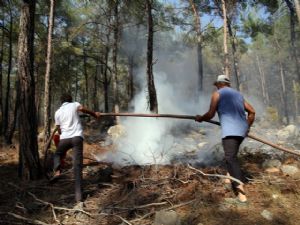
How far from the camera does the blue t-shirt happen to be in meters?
5.13

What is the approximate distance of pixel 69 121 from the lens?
5793 mm

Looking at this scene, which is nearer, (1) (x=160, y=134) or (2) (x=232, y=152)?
(2) (x=232, y=152)

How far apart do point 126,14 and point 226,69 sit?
8.73m

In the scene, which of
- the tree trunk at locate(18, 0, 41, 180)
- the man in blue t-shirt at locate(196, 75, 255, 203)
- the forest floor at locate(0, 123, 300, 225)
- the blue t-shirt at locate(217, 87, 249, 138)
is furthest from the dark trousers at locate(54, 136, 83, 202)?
the blue t-shirt at locate(217, 87, 249, 138)

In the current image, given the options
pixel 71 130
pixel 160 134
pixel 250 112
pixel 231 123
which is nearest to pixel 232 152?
pixel 231 123

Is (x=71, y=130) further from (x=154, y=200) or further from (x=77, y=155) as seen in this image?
(x=154, y=200)

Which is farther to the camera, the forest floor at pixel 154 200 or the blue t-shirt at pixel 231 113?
the blue t-shirt at pixel 231 113

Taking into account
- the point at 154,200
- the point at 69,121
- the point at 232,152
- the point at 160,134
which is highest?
the point at 69,121

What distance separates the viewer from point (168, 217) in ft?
14.7

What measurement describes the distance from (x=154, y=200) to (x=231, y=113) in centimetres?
173

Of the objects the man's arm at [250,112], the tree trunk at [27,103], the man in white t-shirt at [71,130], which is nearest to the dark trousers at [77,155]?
the man in white t-shirt at [71,130]

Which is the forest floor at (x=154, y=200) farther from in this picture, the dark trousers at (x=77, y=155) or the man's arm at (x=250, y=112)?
the man's arm at (x=250, y=112)

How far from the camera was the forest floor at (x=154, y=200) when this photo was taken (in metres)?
4.70

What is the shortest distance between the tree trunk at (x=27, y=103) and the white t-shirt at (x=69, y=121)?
1286 mm
